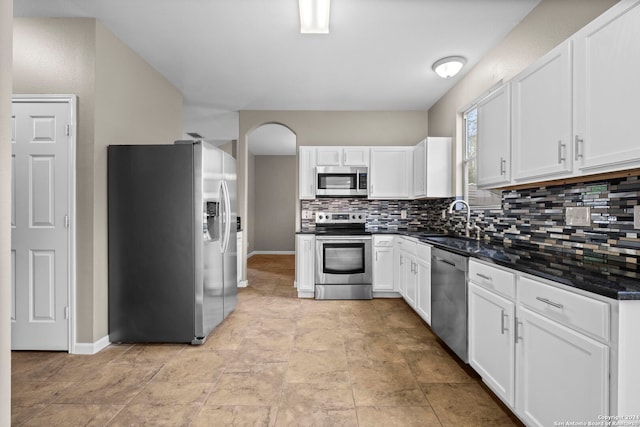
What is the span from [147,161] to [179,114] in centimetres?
162

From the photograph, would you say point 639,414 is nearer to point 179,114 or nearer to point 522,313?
point 522,313

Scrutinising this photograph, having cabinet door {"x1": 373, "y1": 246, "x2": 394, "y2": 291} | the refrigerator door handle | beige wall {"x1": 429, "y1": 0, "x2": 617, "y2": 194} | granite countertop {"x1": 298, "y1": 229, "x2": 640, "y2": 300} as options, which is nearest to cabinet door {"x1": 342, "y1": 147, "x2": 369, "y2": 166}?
beige wall {"x1": 429, "y1": 0, "x2": 617, "y2": 194}

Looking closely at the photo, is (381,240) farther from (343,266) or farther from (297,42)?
(297,42)

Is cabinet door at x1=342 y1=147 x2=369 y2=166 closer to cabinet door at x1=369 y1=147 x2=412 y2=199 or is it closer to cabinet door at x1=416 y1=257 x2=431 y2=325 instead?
cabinet door at x1=369 y1=147 x2=412 y2=199

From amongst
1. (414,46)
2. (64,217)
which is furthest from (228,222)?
(414,46)

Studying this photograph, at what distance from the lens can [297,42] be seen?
296 centimetres

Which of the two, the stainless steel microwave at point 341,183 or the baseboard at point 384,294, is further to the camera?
the stainless steel microwave at point 341,183

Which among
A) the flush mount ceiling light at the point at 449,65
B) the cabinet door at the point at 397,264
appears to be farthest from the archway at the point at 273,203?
the flush mount ceiling light at the point at 449,65

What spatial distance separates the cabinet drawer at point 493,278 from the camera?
5.69 feet

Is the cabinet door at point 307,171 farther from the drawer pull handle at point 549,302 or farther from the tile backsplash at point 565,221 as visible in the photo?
the drawer pull handle at point 549,302

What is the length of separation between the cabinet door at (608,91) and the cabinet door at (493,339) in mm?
839

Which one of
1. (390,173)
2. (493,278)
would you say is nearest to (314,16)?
(493,278)

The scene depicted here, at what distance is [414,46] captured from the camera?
9.98ft

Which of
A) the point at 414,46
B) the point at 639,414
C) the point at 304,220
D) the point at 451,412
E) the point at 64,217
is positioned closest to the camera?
the point at 639,414
